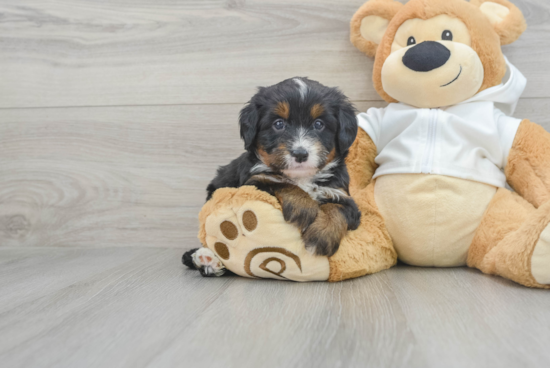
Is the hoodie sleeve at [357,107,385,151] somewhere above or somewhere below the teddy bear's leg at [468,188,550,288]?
above

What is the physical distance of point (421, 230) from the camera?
68.2 inches

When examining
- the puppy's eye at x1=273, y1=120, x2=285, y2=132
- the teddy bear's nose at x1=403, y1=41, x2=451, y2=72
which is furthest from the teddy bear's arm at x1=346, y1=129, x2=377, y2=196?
the puppy's eye at x1=273, y1=120, x2=285, y2=132

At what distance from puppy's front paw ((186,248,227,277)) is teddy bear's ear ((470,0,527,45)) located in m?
1.56

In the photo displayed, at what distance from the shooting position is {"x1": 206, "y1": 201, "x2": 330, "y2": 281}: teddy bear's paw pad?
155 cm

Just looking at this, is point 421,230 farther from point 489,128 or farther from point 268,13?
point 268,13

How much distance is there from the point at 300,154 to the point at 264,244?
1.16 feet

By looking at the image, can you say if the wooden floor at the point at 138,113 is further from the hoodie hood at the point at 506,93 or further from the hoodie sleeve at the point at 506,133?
the hoodie sleeve at the point at 506,133

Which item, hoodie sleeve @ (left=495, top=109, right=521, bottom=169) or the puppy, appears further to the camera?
hoodie sleeve @ (left=495, top=109, right=521, bottom=169)

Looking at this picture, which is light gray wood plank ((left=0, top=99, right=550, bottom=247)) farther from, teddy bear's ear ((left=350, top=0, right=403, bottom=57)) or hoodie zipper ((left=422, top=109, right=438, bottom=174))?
hoodie zipper ((left=422, top=109, right=438, bottom=174))

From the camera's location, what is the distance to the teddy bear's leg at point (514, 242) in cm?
142

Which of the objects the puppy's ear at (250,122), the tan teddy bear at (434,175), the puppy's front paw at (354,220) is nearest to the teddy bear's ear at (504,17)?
the tan teddy bear at (434,175)

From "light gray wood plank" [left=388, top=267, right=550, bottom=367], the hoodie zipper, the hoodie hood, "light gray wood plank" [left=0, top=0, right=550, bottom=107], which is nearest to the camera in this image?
"light gray wood plank" [left=388, top=267, right=550, bottom=367]

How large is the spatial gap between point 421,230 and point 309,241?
0.50 meters

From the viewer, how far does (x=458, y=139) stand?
1788mm
